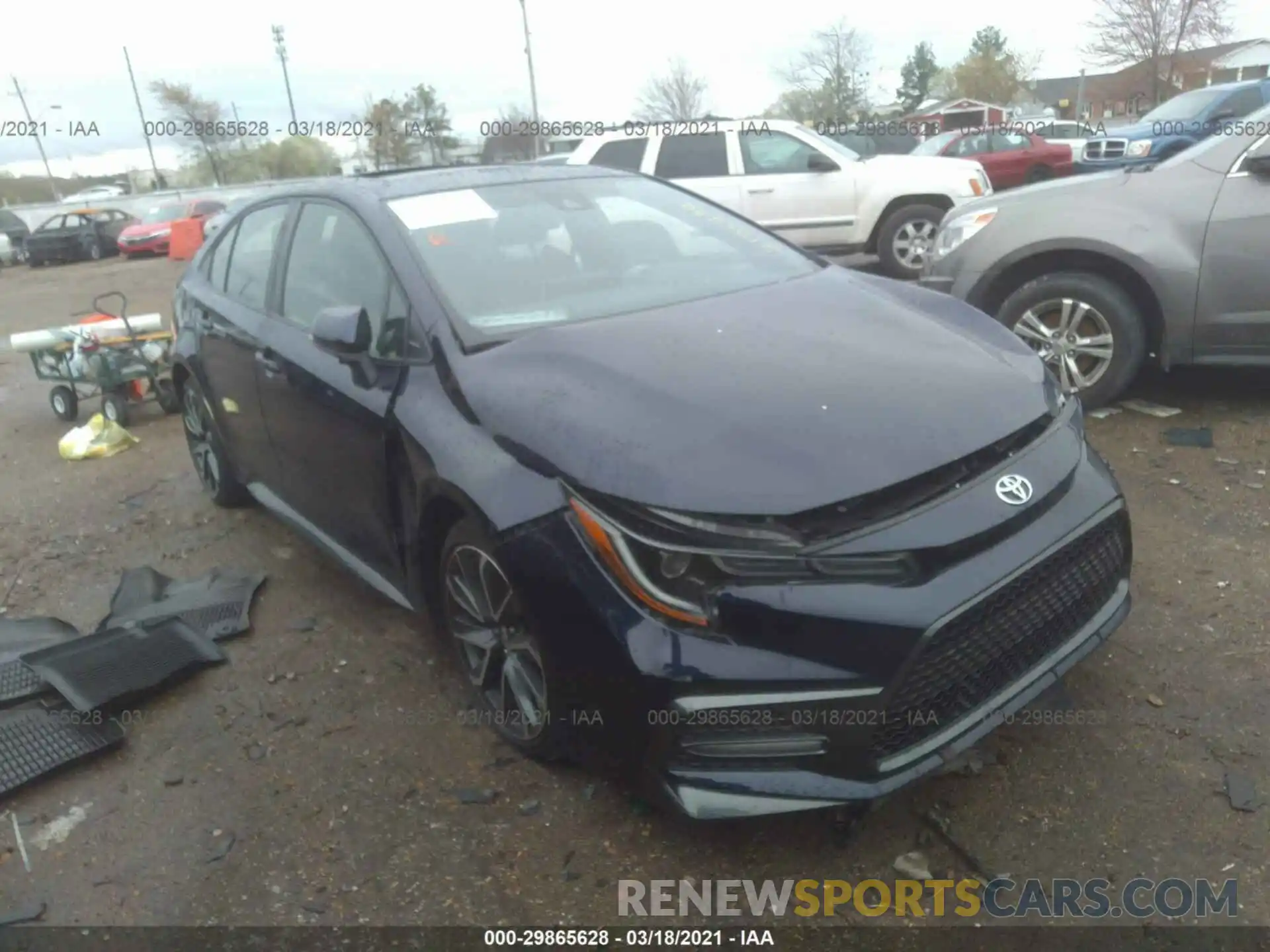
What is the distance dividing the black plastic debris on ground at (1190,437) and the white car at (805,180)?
5.19 m

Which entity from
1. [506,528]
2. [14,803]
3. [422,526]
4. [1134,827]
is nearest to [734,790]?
[506,528]

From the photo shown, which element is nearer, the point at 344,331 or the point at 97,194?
the point at 344,331

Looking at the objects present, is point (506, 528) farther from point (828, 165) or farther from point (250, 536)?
point (828, 165)

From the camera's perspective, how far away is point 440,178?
3.74 m

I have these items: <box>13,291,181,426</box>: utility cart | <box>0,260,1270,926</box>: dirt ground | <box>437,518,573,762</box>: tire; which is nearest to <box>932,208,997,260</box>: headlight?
<box>0,260,1270,926</box>: dirt ground

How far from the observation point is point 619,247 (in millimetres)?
3502

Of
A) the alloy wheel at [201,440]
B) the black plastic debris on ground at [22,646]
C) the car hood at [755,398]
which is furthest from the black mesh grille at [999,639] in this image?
the alloy wheel at [201,440]

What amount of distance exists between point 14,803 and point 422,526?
1516mm

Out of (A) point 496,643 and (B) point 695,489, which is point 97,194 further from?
(B) point 695,489

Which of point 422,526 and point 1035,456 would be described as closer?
point 1035,456

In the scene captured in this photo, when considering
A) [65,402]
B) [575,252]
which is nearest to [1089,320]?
[575,252]

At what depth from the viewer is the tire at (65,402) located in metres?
7.46

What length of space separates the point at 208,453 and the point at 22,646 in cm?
160

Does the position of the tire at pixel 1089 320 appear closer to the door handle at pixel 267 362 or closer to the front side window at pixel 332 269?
the front side window at pixel 332 269
